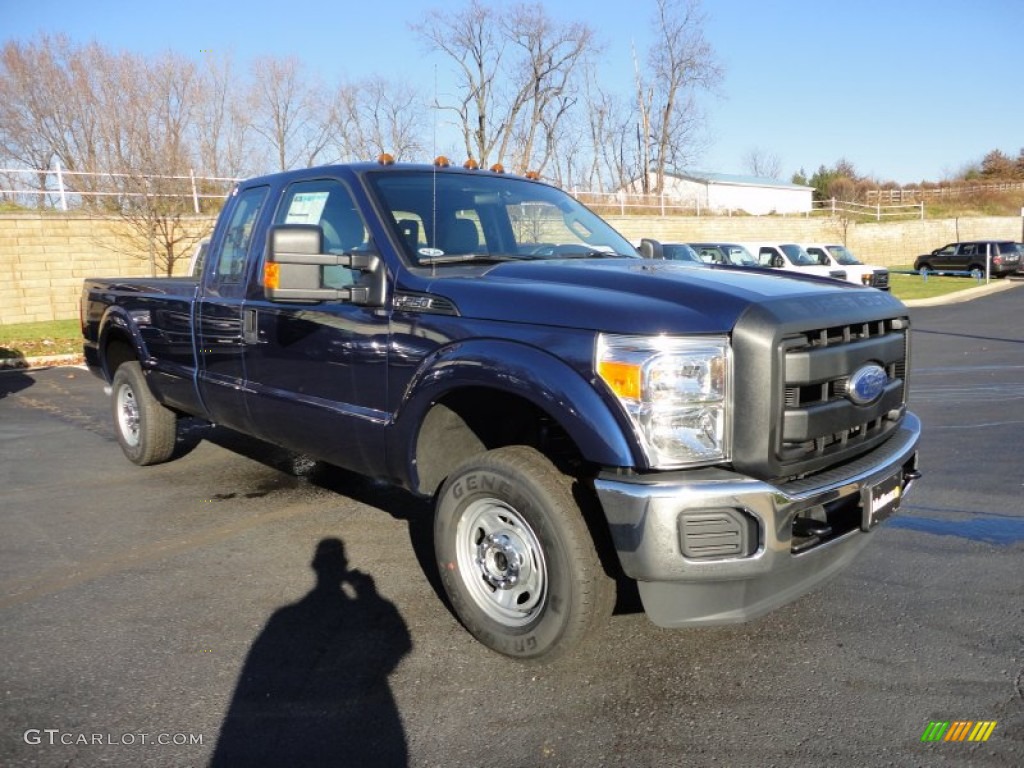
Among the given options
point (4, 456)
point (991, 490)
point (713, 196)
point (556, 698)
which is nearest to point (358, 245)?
point (556, 698)

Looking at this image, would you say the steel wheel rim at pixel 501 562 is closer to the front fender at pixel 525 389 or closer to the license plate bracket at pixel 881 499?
the front fender at pixel 525 389

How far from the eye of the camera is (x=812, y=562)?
312 centimetres

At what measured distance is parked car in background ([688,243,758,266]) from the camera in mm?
21031

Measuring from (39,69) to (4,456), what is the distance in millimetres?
31980

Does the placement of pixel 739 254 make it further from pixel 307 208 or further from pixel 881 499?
pixel 881 499

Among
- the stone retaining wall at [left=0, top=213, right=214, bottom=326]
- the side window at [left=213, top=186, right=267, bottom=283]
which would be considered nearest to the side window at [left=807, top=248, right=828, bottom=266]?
the stone retaining wall at [left=0, top=213, right=214, bottom=326]

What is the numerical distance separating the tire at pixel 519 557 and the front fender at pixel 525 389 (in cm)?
26

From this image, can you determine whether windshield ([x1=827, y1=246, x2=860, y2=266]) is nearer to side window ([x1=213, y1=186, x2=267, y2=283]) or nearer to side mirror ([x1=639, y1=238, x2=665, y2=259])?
side mirror ([x1=639, y1=238, x2=665, y2=259])

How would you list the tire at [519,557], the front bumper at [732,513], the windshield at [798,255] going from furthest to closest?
1. the windshield at [798,255]
2. the tire at [519,557]
3. the front bumper at [732,513]

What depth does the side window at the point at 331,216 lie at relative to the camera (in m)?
3.97

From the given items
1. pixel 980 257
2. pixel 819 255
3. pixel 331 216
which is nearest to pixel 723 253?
pixel 819 255

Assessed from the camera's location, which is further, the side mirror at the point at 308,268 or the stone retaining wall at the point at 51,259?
the stone retaining wall at the point at 51,259

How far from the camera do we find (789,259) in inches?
926

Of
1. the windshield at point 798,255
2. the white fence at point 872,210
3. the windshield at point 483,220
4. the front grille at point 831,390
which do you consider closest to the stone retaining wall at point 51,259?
the windshield at point 483,220
